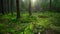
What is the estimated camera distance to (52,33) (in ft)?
24.0

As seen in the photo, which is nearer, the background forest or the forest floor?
the forest floor

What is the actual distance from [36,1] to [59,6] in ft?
58.0

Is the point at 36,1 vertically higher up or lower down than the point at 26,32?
higher up

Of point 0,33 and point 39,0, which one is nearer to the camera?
point 0,33

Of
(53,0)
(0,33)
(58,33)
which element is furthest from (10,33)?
(53,0)

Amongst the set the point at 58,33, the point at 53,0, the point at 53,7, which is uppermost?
the point at 53,0

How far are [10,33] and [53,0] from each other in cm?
2557

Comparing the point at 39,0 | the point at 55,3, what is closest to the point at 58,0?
the point at 55,3

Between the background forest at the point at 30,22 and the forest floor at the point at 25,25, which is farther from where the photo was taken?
the background forest at the point at 30,22

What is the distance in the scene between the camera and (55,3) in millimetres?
29406

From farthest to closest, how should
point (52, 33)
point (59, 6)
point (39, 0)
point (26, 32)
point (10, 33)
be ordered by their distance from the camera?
point (39, 0)
point (59, 6)
point (52, 33)
point (10, 33)
point (26, 32)

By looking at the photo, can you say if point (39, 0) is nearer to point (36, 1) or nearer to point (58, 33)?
point (36, 1)

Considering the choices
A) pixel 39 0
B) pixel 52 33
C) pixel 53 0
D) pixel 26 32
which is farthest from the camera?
pixel 39 0

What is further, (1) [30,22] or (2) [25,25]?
(1) [30,22]
